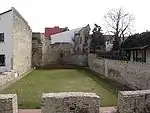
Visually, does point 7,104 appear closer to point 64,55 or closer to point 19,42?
point 19,42

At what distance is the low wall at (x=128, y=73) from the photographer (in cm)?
1786

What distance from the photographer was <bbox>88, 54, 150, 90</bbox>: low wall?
1786 cm

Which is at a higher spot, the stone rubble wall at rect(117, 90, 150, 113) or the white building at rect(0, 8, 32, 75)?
the white building at rect(0, 8, 32, 75)

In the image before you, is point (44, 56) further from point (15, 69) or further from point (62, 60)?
point (15, 69)

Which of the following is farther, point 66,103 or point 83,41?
point 83,41

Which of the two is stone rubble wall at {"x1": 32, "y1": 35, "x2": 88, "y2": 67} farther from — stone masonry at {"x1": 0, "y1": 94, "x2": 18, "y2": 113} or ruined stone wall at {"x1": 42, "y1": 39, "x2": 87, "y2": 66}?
stone masonry at {"x1": 0, "y1": 94, "x2": 18, "y2": 113}

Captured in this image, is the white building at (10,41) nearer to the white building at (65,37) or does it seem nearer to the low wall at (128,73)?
the low wall at (128,73)

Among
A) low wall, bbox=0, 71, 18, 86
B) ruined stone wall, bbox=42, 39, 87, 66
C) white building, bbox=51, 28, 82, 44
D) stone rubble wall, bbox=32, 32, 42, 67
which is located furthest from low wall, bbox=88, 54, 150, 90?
white building, bbox=51, 28, 82, 44

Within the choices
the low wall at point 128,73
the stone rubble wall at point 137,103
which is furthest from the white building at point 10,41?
the stone rubble wall at point 137,103

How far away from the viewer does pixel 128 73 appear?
21.7 m

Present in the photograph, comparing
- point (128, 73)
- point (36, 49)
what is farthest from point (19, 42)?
point (128, 73)

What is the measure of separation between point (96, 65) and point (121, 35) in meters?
14.6

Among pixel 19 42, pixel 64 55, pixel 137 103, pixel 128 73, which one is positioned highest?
pixel 19 42

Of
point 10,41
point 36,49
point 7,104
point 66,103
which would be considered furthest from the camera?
point 36,49
